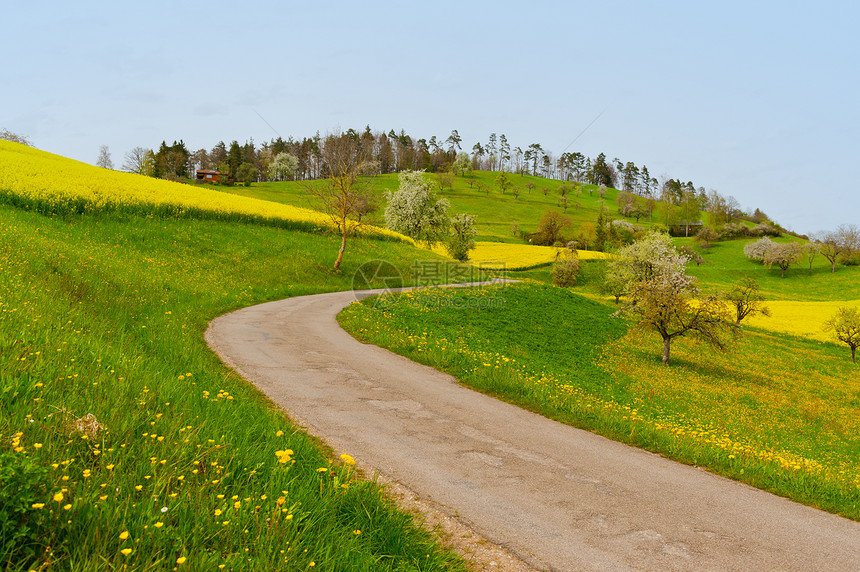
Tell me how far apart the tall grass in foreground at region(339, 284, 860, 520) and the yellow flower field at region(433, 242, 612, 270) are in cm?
3213

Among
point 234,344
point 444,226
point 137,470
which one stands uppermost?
point 444,226

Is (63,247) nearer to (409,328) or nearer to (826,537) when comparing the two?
(409,328)

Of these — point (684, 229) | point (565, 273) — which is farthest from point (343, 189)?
point (684, 229)

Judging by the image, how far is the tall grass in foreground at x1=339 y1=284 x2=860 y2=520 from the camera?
9023mm

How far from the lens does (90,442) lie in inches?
176

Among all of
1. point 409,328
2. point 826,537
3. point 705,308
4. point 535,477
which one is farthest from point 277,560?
point 705,308

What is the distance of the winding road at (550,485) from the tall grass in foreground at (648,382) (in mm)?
785

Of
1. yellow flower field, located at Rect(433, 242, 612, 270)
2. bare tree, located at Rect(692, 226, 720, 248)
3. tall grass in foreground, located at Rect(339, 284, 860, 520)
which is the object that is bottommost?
tall grass in foreground, located at Rect(339, 284, 860, 520)

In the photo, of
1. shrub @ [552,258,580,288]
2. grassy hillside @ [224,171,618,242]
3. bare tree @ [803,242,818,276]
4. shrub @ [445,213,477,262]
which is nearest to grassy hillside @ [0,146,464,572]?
shrub @ [445,213,477,262]

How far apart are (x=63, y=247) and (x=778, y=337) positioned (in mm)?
59731

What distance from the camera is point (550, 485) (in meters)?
6.77

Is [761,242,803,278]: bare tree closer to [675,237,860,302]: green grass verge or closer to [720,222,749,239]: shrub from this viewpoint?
[675,237,860,302]: green grass verge

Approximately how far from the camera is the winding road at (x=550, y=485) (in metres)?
5.34

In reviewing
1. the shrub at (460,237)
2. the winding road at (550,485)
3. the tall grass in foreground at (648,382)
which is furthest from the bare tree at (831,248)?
the winding road at (550,485)
